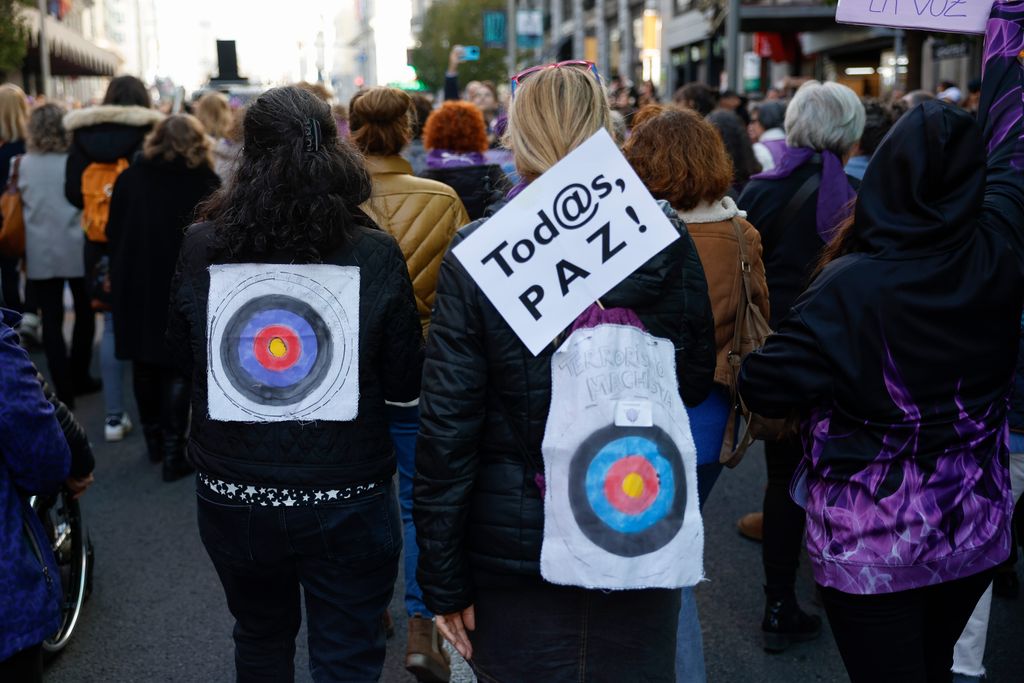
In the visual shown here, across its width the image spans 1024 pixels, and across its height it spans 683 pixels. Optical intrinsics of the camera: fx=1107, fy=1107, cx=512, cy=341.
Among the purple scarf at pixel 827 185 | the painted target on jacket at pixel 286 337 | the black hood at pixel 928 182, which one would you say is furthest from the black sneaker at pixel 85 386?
the black hood at pixel 928 182

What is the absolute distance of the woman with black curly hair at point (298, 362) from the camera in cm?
270

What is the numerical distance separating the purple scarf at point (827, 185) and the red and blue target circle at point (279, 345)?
2292 mm

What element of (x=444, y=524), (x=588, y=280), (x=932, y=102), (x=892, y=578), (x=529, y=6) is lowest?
(x=892, y=578)

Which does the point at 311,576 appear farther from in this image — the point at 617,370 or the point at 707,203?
the point at 707,203

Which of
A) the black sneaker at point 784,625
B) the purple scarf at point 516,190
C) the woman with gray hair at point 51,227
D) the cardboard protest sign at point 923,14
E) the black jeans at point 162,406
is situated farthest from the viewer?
the woman with gray hair at point 51,227

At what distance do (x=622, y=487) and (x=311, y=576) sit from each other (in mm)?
1000

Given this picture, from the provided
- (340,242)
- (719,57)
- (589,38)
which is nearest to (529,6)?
(589,38)

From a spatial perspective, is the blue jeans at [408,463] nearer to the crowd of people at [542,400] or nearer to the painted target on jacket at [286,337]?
the crowd of people at [542,400]

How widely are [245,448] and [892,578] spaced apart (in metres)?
1.54

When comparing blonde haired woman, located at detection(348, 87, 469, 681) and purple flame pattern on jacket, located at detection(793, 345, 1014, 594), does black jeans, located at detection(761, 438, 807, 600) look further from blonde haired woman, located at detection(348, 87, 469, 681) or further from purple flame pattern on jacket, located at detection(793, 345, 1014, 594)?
purple flame pattern on jacket, located at detection(793, 345, 1014, 594)

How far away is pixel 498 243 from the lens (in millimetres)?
2225

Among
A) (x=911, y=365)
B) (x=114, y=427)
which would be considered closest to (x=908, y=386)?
(x=911, y=365)

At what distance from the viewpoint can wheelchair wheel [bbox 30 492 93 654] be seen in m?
4.04

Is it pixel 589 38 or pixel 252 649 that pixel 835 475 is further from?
pixel 589 38
